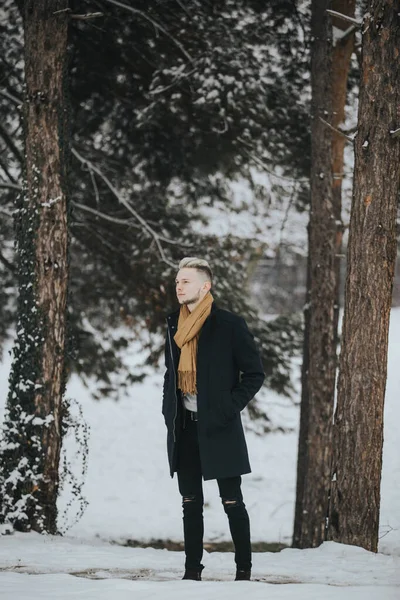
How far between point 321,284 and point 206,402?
452 cm

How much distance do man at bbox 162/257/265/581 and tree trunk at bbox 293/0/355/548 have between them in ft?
13.5

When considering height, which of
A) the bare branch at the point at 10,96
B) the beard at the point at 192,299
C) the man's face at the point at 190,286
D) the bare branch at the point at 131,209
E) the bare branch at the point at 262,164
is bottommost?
the beard at the point at 192,299

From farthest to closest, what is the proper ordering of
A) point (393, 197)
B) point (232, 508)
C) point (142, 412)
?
point (142, 412), point (393, 197), point (232, 508)

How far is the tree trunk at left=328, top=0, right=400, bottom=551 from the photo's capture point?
575 cm

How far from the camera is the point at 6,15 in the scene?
358 inches

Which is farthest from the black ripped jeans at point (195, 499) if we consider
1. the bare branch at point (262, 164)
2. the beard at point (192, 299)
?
the bare branch at point (262, 164)

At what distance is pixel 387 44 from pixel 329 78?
9.10 ft

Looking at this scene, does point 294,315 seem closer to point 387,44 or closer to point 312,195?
point 312,195

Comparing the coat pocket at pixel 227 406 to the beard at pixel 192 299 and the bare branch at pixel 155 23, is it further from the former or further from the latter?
the bare branch at pixel 155 23

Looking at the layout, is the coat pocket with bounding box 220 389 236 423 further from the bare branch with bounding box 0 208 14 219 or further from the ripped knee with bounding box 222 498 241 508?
the bare branch with bounding box 0 208 14 219

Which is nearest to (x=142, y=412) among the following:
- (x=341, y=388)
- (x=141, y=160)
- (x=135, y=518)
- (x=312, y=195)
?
(x=135, y=518)

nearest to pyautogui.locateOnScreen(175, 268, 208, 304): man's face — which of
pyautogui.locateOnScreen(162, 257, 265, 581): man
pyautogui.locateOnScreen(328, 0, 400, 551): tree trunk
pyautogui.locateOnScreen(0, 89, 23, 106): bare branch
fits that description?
pyautogui.locateOnScreen(162, 257, 265, 581): man

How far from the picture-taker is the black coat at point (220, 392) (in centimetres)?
448

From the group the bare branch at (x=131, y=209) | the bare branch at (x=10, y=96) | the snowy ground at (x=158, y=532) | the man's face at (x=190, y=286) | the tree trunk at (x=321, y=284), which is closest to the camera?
the snowy ground at (x=158, y=532)
